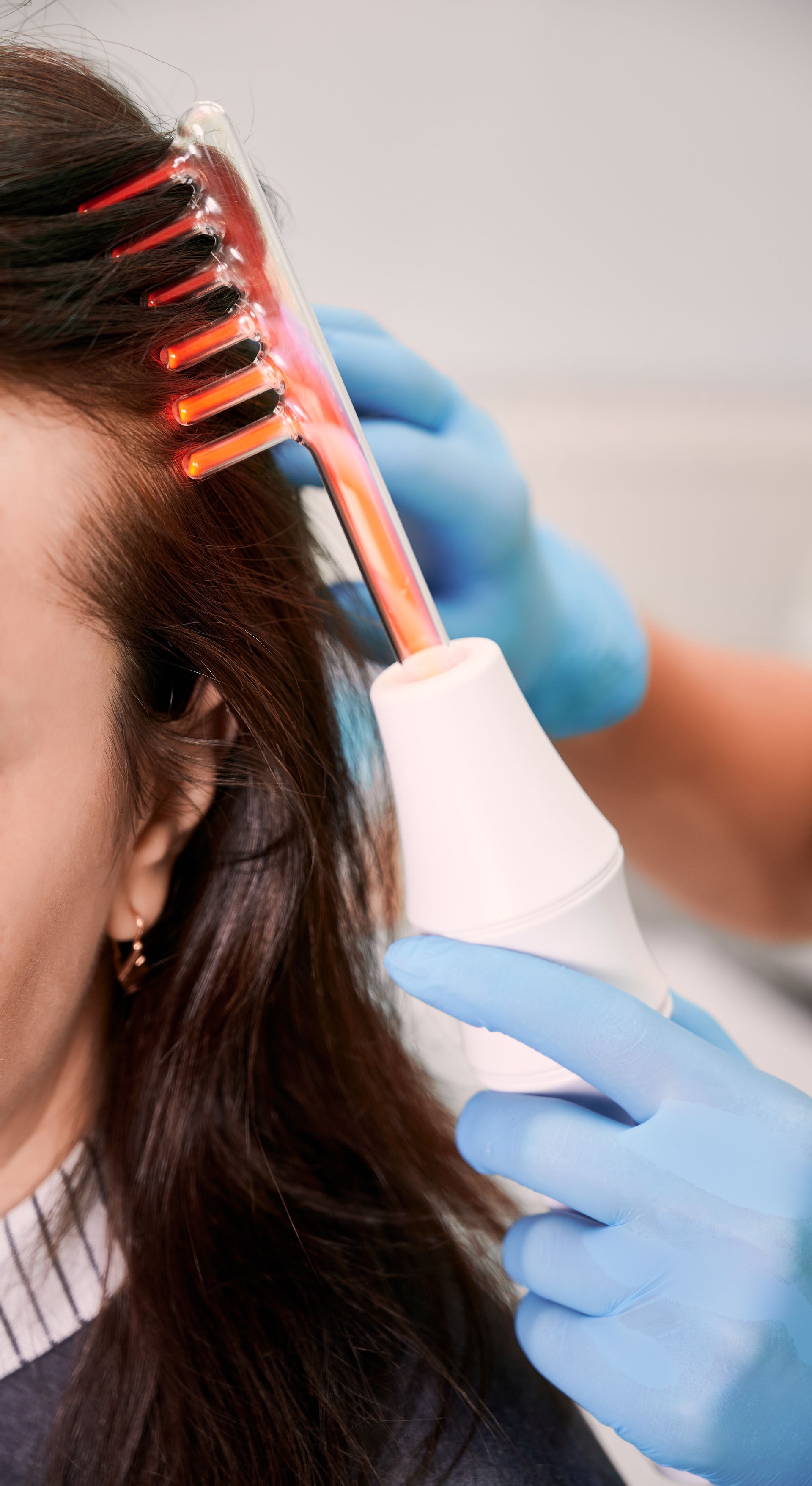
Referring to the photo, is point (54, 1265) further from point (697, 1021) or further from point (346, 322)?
point (346, 322)

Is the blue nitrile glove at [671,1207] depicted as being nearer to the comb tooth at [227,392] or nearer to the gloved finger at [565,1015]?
the gloved finger at [565,1015]

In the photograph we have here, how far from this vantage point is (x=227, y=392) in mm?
496

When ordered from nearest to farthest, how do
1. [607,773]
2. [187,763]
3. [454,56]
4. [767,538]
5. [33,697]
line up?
[33,697]
[187,763]
[607,773]
[454,56]
[767,538]

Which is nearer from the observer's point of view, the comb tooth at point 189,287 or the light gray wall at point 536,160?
the comb tooth at point 189,287

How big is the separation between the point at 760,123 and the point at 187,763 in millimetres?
1477

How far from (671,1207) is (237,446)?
0.43m

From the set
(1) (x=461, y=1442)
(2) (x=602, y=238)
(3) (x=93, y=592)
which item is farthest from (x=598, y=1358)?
(2) (x=602, y=238)

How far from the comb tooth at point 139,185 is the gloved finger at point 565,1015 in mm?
383

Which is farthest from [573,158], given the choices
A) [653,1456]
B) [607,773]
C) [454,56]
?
[653,1456]

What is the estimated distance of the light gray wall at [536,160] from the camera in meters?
1.40

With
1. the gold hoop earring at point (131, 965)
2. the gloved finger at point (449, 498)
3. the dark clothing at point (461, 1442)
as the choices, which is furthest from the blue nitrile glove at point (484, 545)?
the dark clothing at point (461, 1442)

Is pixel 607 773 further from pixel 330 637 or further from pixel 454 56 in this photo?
pixel 454 56

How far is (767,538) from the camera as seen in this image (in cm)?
173

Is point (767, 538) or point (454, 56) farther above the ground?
point (454, 56)
